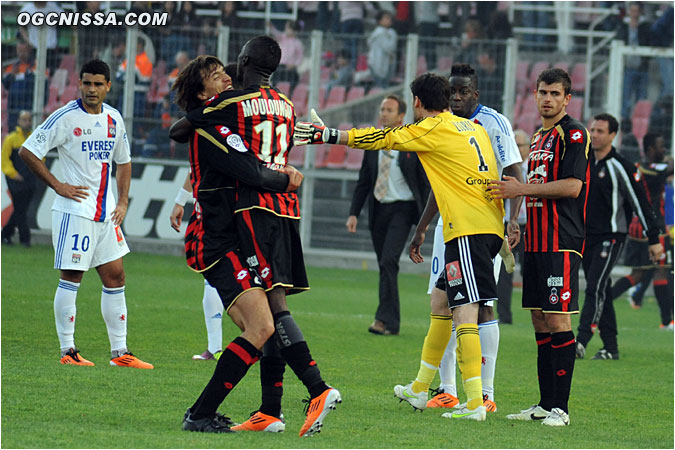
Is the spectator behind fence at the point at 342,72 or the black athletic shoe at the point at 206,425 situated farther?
the spectator behind fence at the point at 342,72

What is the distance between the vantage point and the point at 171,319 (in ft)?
36.3

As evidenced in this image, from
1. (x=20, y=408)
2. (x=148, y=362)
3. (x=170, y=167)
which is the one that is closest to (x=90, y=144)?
(x=148, y=362)

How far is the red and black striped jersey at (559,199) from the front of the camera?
21.0ft

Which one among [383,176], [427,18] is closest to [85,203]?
[383,176]

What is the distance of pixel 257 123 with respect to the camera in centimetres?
554

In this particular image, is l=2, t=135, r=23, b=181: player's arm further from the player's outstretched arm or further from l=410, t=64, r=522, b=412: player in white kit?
the player's outstretched arm

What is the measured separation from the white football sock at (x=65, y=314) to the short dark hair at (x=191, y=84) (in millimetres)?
2552

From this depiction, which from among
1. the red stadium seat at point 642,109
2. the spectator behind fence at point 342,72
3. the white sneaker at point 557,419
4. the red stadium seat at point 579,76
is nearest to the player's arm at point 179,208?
the white sneaker at point 557,419

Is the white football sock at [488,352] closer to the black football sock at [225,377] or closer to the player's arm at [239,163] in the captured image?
the black football sock at [225,377]

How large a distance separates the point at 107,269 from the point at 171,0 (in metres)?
13.8

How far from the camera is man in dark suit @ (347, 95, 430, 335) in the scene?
1117 cm

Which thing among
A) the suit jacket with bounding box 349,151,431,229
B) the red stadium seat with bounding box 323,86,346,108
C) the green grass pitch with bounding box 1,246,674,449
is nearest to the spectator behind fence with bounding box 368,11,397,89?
the red stadium seat with bounding box 323,86,346,108

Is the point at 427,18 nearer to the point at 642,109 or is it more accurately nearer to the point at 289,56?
the point at 289,56

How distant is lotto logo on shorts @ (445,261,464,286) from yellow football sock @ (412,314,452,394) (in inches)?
18.2
